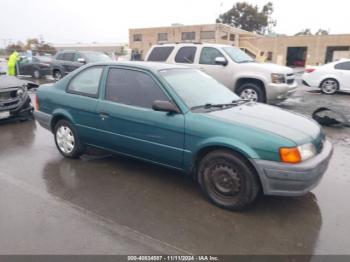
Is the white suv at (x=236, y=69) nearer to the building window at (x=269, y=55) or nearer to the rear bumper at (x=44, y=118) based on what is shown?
the rear bumper at (x=44, y=118)

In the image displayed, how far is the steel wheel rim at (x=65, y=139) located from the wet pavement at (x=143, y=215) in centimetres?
26

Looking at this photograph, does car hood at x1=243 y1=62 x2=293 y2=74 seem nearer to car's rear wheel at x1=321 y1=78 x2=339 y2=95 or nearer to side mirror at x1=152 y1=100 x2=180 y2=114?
car's rear wheel at x1=321 y1=78 x2=339 y2=95

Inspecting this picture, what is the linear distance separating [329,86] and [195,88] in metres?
10.4

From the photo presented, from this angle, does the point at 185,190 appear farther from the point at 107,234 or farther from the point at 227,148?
the point at 107,234

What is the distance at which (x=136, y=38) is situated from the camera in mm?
60688

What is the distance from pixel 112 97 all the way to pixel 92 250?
7.27 feet

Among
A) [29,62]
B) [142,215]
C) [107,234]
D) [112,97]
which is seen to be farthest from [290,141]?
[29,62]

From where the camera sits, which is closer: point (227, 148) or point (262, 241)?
point (262, 241)

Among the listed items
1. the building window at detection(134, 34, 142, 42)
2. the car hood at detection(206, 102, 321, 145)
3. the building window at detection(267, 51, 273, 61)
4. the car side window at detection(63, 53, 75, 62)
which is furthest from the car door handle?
the building window at detection(134, 34, 142, 42)

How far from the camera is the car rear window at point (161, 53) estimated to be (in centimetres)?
972

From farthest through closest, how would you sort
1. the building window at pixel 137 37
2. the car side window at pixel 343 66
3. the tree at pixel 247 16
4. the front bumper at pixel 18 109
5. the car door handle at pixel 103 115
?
the tree at pixel 247 16 < the building window at pixel 137 37 < the car side window at pixel 343 66 < the front bumper at pixel 18 109 < the car door handle at pixel 103 115

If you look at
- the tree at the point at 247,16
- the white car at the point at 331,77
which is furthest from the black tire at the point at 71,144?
the tree at the point at 247,16

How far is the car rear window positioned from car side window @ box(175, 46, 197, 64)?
0.32m

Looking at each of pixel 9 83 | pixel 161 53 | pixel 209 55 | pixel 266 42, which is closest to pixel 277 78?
pixel 209 55
